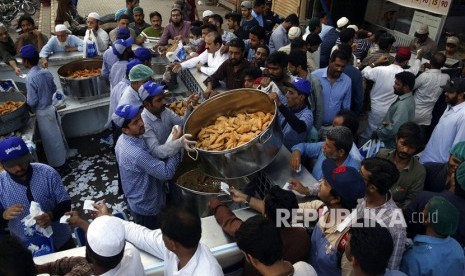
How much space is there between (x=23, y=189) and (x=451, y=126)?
448cm

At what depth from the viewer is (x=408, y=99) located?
420 centimetres

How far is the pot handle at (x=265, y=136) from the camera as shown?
101 inches

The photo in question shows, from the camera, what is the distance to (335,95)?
4.27 meters

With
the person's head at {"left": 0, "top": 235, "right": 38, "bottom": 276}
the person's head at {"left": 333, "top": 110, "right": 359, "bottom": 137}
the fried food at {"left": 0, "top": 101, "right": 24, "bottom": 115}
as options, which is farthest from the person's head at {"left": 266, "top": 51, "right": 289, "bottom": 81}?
the fried food at {"left": 0, "top": 101, "right": 24, "bottom": 115}

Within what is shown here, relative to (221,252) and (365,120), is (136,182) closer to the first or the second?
(221,252)

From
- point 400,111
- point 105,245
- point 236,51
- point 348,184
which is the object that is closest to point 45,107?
point 236,51

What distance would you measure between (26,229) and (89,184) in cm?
246

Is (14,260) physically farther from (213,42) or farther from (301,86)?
(213,42)

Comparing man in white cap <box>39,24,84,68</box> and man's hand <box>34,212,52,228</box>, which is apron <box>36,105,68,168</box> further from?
man's hand <box>34,212,52,228</box>

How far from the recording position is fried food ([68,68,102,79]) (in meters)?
5.68

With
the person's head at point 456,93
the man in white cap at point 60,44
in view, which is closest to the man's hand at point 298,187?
the person's head at point 456,93

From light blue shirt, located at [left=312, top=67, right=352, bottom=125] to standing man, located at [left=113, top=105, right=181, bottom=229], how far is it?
6.85ft

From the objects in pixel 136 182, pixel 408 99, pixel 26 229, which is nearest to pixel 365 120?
pixel 408 99

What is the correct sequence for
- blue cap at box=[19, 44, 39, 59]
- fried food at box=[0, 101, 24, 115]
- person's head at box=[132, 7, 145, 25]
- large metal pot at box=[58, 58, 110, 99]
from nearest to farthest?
blue cap at box=[19, 44, 39, 59], fried food at box=[0, 101, 24, 115], large metal pot at box=[58, 58, 110, 99], person's head at box=[132, 7, 145, 25]
